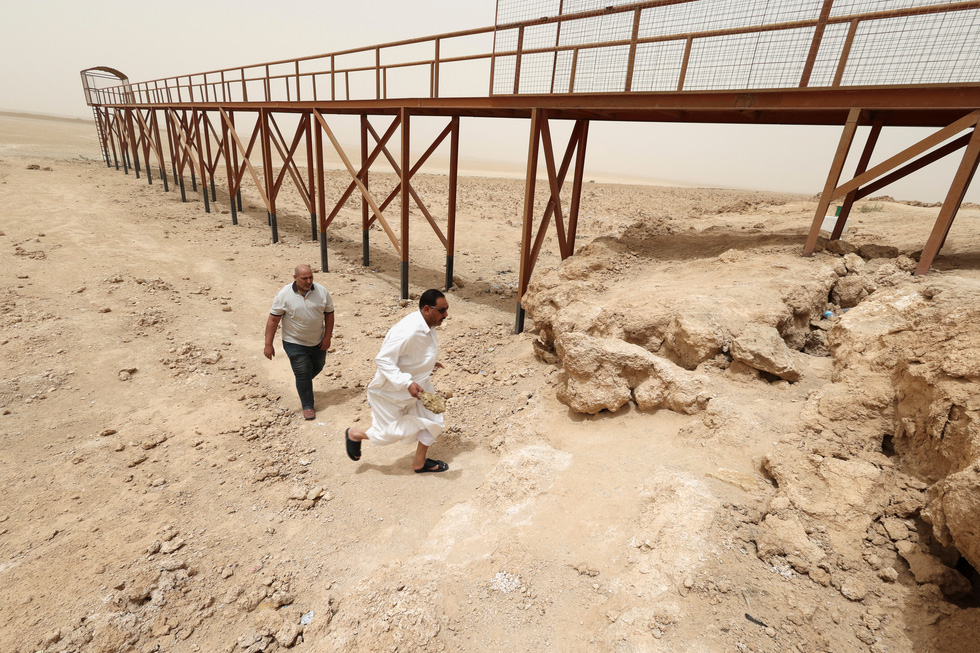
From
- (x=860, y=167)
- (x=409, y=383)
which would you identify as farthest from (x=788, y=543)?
(x=860, y=167)

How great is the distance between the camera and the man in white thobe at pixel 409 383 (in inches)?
141

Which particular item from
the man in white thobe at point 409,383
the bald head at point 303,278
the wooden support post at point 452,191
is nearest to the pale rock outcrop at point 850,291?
the man in white thobe at point 409,383

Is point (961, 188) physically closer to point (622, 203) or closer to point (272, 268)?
point (272, 268)

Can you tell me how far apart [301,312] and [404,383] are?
6.24 feet

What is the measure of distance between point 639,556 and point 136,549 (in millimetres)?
3467

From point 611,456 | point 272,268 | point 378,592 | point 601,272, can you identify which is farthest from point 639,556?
point 272,268

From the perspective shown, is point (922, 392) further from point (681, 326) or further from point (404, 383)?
point (404, 383)

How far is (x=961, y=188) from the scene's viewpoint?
436 centimetres

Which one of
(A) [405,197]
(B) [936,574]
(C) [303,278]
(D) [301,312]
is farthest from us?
(A) [405,197]

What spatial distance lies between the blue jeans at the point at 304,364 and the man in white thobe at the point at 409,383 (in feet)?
3.78

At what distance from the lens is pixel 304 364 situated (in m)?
4.96

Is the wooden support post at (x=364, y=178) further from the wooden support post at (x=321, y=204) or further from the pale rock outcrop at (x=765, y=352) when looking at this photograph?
the pale rock outcrop at (x=765, y=352)

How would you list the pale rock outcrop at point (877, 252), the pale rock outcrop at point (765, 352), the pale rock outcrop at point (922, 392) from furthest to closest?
the pale rock outcrop at point (877, 252) → the pale rock outcrop at point (765, 352) → the pale rock outcrop at point (922, 392)

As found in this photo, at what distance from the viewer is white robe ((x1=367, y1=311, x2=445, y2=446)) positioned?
359 centimetres
